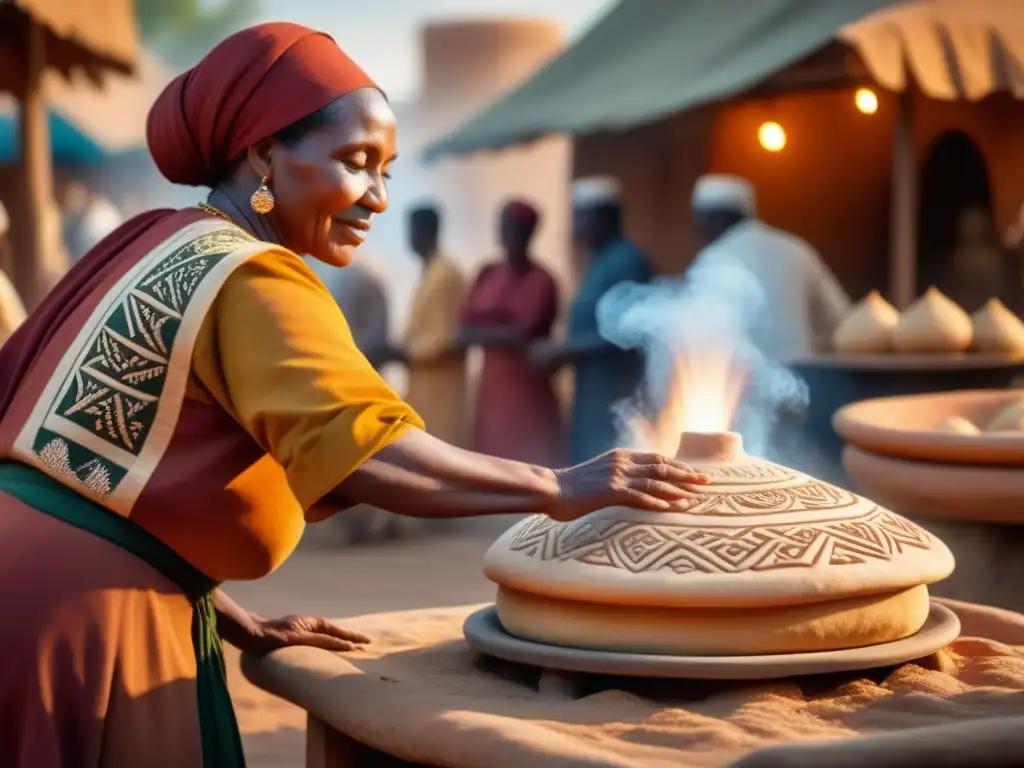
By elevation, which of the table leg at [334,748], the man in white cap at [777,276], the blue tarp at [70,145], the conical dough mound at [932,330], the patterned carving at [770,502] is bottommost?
the table leg at [334,748]

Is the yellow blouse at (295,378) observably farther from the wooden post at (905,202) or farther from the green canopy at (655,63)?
the wooden post at (905,202)

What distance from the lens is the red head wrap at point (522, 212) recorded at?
29.3 feet

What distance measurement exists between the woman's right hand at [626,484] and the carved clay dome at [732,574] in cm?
4

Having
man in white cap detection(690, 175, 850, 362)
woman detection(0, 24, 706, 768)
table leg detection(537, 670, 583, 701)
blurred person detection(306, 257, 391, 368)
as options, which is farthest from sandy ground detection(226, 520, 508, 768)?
woman detection(0, 24, 706, 768)

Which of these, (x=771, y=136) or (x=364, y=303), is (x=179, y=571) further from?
(x=771, y=136)

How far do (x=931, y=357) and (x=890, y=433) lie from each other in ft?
7.79

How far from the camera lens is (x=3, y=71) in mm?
10469

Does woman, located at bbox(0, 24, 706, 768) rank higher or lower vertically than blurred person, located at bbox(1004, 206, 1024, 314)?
lower

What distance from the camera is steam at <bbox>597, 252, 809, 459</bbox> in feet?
10.5

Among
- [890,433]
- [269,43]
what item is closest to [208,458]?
[269,43]

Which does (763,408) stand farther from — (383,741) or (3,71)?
(3,71)

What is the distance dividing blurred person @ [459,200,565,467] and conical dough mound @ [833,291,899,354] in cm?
260

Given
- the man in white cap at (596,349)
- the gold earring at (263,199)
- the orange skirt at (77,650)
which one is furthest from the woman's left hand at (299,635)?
the man in white cap at (596,349)

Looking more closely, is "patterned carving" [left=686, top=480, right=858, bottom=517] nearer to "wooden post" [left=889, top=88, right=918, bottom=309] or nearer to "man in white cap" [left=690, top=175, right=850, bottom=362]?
"man in white cap" [left=690, top=175, right=850, bottom=362]
